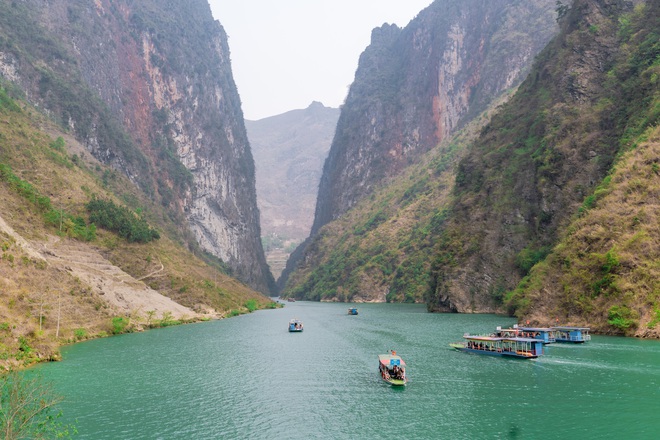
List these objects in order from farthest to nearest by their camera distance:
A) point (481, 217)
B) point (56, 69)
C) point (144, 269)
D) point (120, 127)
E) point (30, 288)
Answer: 1. point (120, 127)
2. point (56, 69)
3. point (481, 217)
4. point (144, 269)
5. point (30, 288)

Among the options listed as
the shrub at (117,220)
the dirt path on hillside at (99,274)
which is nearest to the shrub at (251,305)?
the shrub at (117,220)

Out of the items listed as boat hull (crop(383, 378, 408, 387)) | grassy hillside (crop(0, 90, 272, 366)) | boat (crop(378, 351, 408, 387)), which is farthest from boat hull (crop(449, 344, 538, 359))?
grassy hillside (crop(0, 90, 272, 366))

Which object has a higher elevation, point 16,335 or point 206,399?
point 16,335

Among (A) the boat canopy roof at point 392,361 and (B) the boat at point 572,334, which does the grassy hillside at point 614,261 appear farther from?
(A) the boat canopy roof at point 392,361

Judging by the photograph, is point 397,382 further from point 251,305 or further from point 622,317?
point 251,305

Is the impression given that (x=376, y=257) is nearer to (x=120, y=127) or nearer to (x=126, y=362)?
(x=120, y=127)

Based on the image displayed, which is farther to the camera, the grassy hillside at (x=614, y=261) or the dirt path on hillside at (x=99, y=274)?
the dirt path on hillside at (x=99, y=274)

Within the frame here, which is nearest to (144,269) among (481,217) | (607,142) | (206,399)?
(206,399)

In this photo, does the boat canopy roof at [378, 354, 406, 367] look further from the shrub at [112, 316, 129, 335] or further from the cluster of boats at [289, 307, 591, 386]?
the shrub at [112, 316, 129, 335]
